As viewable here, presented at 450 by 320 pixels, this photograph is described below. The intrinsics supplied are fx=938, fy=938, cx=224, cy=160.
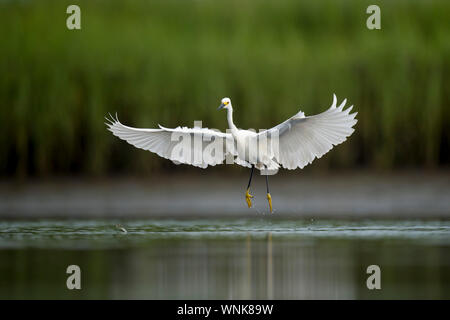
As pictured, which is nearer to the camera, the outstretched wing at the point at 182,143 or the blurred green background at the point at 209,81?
the outstretched wing at the point at 182,143

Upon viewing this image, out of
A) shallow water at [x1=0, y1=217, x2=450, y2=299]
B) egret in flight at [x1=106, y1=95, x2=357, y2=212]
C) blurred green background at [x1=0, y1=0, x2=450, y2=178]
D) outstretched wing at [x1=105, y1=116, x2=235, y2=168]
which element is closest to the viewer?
shallow water at [x1=0, y1=217, x2=450, y2=299]

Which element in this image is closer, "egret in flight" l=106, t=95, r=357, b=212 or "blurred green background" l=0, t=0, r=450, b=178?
"egret in flight" l=106, t=95, r=357, b=212

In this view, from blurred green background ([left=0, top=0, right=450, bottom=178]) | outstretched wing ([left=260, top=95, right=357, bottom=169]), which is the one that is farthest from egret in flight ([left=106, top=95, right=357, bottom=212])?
blurred green background ([left=0, top=0, right=450, bottom=178])

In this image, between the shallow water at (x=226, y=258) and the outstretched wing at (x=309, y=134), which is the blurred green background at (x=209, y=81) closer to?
the shallow water at (x=226, y=258)

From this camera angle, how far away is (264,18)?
17.9 meters

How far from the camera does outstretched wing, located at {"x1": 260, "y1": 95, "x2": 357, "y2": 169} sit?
1128cm

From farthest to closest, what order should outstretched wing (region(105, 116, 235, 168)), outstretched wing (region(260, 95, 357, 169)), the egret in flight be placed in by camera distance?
outstretched wing (region(105, 116, 235, 168)) → the egret in flight → outstretched wing (region(260, 95, 357, 169))

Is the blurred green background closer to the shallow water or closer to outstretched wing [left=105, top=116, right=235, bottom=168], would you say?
outstretched wing [left=105, top=116, right=235, bottom=168]

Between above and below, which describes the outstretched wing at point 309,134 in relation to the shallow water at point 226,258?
above

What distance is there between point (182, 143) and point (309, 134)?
187cm

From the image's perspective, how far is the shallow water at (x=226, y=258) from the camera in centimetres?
787

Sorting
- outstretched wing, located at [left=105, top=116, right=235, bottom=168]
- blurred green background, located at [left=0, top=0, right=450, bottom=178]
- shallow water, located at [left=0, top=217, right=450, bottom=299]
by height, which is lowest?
A: shallow water, located at [left=0, top=217, right=450, bottom=299]

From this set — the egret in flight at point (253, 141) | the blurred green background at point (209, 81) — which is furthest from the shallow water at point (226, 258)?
the blurred green background at point (209, 81)
